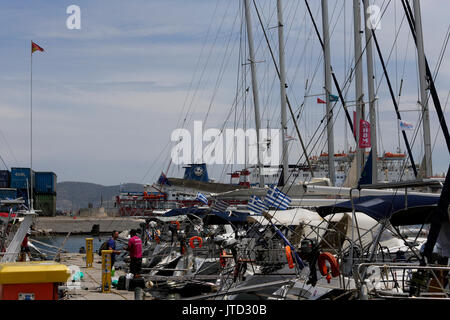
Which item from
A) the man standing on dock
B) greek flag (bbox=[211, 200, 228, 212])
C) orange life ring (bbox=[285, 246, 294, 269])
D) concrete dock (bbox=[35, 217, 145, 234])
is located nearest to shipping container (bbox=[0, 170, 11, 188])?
concrete dock (bbox=[35, 217, 145, 234])

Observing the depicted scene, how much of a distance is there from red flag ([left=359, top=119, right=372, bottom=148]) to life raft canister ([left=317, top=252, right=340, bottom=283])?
1352 centimetres

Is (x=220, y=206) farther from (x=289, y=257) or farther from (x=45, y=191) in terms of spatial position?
(x=45, y=191)

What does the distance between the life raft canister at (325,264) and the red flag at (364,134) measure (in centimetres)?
1352

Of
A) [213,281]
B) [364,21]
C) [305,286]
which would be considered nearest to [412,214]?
[305,286]

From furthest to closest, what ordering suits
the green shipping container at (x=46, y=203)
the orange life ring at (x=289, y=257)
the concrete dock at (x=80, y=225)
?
the green shipping container at (x=46, y=203), the concrete dock at (x=80, y=225), the orange life ring at (x=289, y=257)

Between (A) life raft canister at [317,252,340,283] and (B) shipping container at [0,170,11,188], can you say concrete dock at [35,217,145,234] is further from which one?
(A) life raft canister at [317,252,340,283]

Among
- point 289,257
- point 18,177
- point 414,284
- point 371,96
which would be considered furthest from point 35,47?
point 18,177

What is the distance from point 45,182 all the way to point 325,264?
87.2 m

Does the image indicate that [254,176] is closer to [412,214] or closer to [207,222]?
[207,222]

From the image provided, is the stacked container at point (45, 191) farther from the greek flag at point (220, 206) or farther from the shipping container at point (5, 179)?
the greek flag at point (220, 206)

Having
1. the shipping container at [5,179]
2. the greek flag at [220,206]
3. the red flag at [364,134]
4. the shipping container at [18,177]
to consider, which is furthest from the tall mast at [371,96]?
the shipping container at [5,179]

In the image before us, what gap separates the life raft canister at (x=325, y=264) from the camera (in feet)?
36.1

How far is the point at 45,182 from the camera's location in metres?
93.8

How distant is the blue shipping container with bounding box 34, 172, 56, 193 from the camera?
307ft
